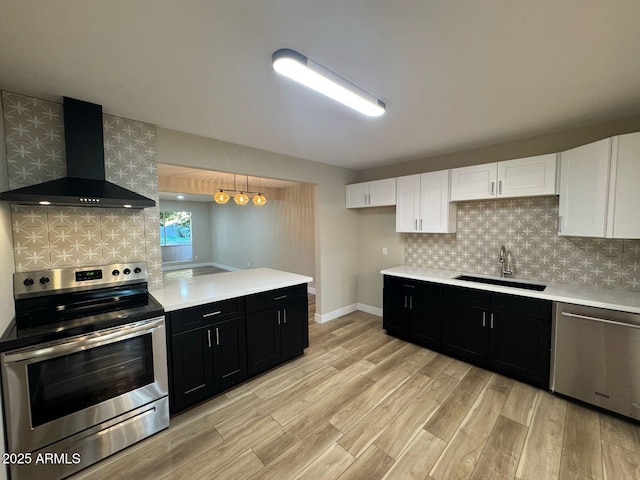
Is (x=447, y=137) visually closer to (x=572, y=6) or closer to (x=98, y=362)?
(x=572, y=6)

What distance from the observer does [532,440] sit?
6.33ft

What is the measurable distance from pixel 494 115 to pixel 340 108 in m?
1.42

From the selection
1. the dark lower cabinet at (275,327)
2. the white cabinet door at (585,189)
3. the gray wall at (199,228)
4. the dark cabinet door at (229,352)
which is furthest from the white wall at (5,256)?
the gray wall at (199,228)

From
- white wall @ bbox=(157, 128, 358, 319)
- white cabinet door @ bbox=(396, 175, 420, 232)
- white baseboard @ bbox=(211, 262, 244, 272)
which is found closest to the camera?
white wall @ bbox=(157, 128, 358, 319)

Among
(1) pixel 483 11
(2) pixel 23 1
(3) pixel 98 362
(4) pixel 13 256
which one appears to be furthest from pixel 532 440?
(4) pixel 13 256

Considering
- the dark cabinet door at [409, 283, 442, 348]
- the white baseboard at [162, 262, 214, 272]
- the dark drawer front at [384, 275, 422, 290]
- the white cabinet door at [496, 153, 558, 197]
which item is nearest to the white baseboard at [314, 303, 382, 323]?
the dark drawer front at [384, 275, 422, 290]

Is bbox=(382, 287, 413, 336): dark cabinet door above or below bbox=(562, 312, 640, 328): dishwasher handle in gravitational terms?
below

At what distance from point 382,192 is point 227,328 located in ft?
9.58

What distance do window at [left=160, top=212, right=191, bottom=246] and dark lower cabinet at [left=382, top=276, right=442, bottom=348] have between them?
8792 mm

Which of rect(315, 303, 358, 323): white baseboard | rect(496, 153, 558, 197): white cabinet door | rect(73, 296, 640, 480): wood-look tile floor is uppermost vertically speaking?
rect(496, 153, 558, 197): white cabinet door

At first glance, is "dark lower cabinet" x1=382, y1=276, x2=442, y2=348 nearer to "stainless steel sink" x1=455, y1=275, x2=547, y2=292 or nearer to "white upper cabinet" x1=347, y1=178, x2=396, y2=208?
"stainless steel sink" x1=455, y1=275, x2=547, y2=292

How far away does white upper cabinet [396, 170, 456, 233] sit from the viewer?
339 cm

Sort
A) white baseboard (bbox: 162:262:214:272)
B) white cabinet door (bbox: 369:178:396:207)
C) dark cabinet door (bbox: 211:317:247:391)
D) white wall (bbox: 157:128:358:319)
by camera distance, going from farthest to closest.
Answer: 1. white baseboard (bbox: 162:262:214:272)
2. white cabinet door (bbox: 369:178:396:207)
3. white wall (bbox: 157:128:358:319)
4. dark cabinet door (bbox: 211:317:247:391)

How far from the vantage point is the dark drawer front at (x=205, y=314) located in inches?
85.0
